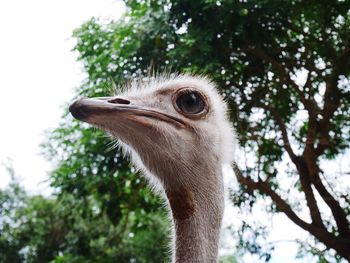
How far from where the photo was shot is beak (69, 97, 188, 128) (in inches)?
64.8

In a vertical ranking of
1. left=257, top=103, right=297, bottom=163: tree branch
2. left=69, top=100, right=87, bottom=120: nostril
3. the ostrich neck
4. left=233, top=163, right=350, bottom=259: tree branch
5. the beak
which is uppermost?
left=257, top=103, right=297, bottom=163: tree branch

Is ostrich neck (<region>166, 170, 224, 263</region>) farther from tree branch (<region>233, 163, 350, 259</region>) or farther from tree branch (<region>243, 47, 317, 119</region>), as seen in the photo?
tree branch (<region>243, 47, 317, 119</region>)

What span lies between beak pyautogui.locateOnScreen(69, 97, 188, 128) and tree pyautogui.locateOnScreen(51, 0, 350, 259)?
325 cm

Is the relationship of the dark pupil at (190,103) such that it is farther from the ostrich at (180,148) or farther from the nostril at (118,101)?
the nostril at (118,101)

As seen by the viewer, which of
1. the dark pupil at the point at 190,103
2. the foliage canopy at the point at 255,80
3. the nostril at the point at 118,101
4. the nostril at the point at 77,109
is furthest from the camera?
the foliage canopy at the point at 255,80

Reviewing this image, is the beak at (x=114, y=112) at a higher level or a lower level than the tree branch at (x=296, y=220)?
lower

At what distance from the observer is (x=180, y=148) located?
196cm

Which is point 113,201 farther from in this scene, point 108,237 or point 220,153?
point 220,153

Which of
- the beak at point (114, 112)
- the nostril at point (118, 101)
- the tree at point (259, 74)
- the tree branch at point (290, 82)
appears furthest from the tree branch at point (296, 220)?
the nostril at point (118, 101)

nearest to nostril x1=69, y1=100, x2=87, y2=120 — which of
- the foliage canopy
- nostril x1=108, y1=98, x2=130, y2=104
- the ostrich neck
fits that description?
nostril x1=108, y1=98, x2=130, y2=104

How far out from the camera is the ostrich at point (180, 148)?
5.95 ft

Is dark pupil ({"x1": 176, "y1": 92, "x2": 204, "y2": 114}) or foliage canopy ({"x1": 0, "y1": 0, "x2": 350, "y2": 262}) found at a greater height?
foliage canopy ({"x1": 0, "y1": 0, "x2": 350, "y2": 262})

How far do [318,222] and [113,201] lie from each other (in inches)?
91.6

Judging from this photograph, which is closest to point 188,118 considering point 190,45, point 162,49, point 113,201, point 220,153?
point 220,153
